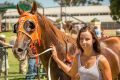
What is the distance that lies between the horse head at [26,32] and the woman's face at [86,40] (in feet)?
4.74

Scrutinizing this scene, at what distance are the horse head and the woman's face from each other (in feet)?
→ 4.74

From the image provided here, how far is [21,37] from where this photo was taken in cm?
552

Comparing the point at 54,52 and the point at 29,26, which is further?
the point at 29,26

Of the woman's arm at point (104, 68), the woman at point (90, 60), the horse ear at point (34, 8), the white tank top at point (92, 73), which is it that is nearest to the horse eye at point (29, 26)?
the horse ear at point (34, 8)

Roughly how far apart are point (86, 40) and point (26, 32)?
1.61 meters

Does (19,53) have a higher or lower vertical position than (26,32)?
lower

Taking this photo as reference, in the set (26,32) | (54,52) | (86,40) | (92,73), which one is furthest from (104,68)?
(26,32)

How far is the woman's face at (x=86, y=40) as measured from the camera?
13.6ft

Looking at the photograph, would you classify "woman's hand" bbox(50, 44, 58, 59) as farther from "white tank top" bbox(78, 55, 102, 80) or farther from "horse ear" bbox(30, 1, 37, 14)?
"white tank top" bbox(78, 55, 102, 80)

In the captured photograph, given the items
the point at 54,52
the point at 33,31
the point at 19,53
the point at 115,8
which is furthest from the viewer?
the point at 115,8

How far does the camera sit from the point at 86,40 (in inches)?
164

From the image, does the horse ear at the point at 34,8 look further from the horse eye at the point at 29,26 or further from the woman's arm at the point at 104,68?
the woman's arm at the point at 104,68

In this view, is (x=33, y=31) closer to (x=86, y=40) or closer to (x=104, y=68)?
(x=86, y=40)

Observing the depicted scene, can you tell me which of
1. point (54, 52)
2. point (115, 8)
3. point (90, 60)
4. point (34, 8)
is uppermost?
point (34, 8)
